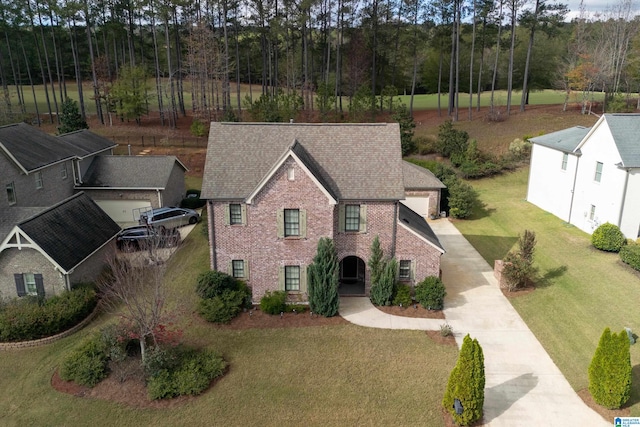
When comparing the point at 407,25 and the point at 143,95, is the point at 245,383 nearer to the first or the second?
the point at 143,95

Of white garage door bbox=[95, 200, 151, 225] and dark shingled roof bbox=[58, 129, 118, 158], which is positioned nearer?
white garage door bbox=[95, 200, 151, 225]

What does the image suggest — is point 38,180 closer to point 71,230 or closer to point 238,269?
point 71,230

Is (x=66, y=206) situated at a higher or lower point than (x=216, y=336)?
higher

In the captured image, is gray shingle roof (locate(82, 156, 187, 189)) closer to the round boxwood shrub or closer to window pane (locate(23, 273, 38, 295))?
window pane (locate(23, 273, 38, 295))

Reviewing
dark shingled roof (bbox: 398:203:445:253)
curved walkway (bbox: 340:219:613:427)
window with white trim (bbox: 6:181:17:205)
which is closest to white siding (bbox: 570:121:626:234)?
curved walkway (bbox: 340:219:613:427)

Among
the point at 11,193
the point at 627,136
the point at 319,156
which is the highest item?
the point at 627,136

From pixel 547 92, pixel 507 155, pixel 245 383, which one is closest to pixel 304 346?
pixel 245 383

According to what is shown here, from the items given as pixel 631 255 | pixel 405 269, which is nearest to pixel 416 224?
pixel 405 269
